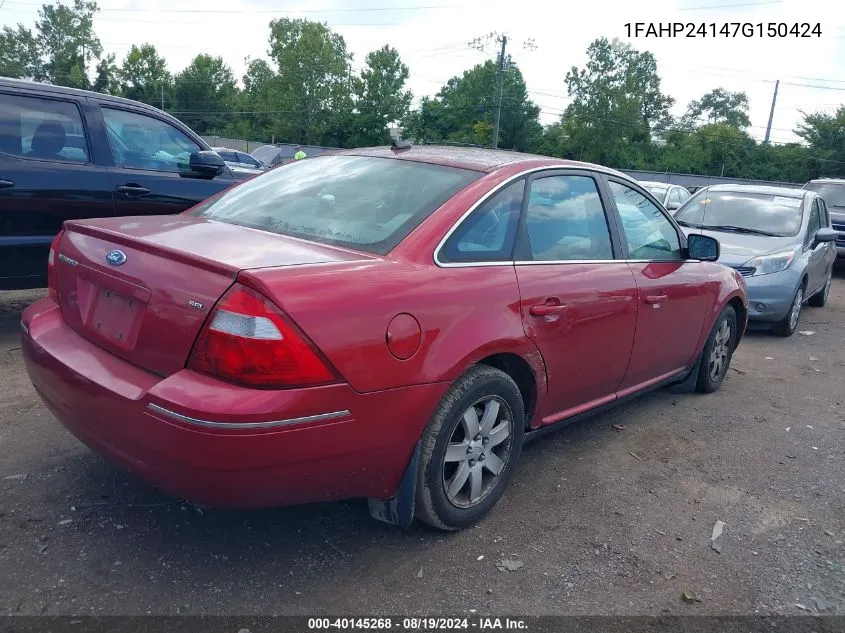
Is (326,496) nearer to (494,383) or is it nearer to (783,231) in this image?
(494,383)

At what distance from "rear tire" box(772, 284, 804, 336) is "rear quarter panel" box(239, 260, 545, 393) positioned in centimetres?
560

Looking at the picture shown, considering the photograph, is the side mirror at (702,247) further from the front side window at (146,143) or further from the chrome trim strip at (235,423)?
the front side window at (146,143)

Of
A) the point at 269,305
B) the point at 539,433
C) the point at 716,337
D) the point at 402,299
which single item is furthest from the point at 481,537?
the point at 716,337

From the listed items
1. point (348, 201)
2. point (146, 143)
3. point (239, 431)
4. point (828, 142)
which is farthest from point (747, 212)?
point (828, 142)

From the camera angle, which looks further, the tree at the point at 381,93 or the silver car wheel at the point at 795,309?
the tree at the point at 381,93

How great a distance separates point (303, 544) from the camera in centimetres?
291

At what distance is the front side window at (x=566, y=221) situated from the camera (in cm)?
344

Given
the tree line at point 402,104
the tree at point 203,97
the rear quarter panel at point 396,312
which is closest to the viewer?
the rear quarter panel at point 396,312

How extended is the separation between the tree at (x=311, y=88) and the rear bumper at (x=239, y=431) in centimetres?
7668

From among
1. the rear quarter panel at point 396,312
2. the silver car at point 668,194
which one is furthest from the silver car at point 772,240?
the silver car at point 668,194

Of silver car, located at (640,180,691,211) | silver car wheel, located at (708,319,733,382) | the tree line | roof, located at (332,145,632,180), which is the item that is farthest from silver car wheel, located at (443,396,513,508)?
the tree line

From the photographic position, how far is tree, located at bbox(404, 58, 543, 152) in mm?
62906

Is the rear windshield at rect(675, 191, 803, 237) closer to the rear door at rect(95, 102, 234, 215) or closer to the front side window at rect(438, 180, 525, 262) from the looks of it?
the rear door at rect(95, 102, 234, 215)

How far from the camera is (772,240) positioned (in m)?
7.95
